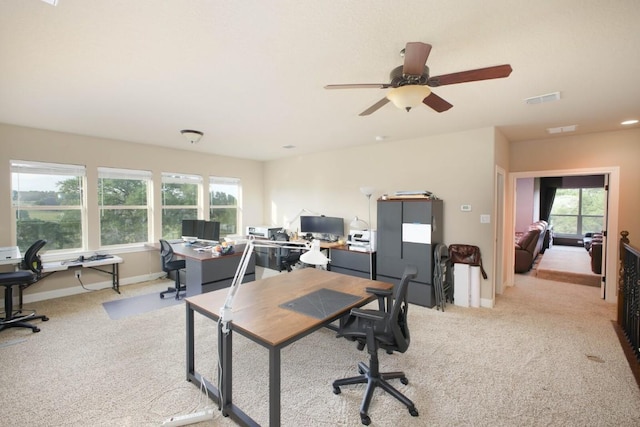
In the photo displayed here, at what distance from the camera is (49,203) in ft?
14.3

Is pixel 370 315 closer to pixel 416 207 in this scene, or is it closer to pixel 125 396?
pixel 125 396

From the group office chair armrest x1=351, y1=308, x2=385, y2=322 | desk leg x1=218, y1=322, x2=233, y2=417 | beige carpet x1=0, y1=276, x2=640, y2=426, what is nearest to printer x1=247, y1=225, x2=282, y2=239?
beige carpet x1=0, y1=276, x2=640, y2=426

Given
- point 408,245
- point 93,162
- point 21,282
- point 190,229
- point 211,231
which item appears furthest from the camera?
point 190,229

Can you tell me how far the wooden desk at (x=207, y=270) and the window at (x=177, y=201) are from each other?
60.9 inches

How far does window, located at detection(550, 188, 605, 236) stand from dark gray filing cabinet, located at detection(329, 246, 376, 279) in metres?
8.14

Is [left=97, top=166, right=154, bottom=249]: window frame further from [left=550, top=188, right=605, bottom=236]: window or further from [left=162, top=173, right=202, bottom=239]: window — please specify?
[left=550, top=188, right=605, bottom=236]: window

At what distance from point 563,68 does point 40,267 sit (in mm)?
5759

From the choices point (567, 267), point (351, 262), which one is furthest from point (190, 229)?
point (567, 267)

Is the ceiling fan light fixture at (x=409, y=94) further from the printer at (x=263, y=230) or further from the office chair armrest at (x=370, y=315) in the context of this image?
the printer at (x=263, y=230)

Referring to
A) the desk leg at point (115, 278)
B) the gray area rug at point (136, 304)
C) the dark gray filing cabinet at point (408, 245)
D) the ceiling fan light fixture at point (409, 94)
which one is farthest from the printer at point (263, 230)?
the ceiling fan light fixture at point (409, 94)

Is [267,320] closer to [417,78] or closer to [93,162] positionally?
[417,78]

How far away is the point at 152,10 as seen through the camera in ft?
5.19

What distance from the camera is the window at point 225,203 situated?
631 cm

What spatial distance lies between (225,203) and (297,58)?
502 cm
